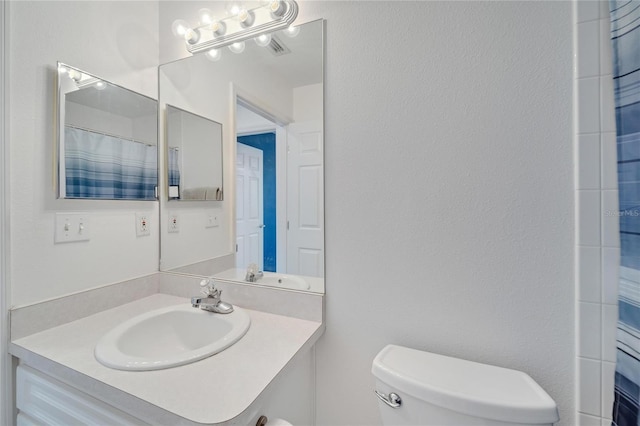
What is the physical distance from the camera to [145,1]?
1328 millimetres

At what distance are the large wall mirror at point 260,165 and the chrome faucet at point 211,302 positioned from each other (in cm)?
15

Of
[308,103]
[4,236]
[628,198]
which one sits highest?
[308,103]

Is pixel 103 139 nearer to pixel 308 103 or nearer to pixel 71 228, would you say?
pixel 71 228

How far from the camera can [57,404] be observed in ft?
2.57

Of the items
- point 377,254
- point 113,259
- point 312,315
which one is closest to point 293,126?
point 377,254

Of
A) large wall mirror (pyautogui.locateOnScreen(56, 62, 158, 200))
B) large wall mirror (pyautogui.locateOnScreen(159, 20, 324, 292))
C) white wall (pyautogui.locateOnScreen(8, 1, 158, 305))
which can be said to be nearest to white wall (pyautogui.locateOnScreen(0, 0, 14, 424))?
white wall (pyautogui.locateOnScreen(8, 1, 158, 305))

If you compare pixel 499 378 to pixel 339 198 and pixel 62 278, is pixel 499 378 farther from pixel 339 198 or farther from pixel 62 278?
pixel 62 278

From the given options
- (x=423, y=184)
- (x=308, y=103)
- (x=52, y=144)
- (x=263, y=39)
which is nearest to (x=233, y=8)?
(x=263, y=39)

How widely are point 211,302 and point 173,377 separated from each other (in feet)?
1.25

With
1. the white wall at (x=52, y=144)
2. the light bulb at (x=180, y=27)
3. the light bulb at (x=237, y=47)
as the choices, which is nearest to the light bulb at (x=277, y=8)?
the light bulb at (x=237, y=47)

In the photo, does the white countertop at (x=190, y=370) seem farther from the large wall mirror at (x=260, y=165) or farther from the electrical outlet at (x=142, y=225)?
the electrical outlet at (x=142, y=225)

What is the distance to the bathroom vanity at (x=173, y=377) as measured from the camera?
0.61 m

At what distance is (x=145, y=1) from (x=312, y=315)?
1719 mm

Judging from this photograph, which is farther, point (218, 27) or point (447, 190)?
point (218, 27)
